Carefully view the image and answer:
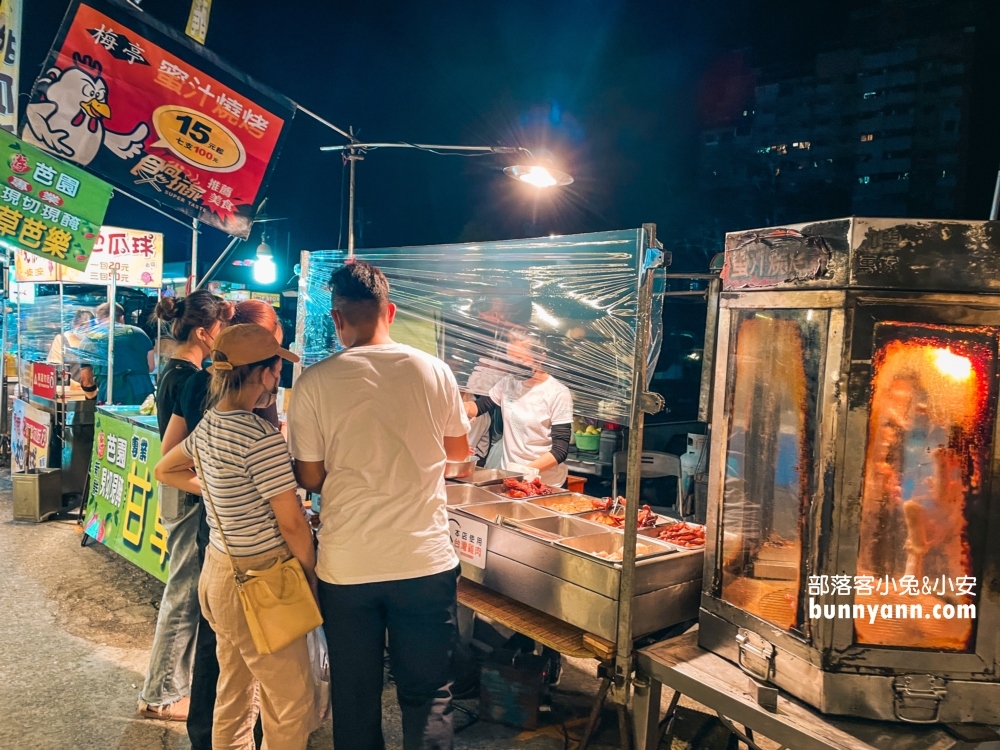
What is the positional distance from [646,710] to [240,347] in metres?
2.23

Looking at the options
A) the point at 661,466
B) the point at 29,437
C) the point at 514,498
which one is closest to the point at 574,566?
the point at 514,498

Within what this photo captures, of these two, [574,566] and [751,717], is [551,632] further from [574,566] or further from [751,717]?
[751,717]

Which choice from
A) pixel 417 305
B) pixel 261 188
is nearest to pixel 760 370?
pixel 417 305

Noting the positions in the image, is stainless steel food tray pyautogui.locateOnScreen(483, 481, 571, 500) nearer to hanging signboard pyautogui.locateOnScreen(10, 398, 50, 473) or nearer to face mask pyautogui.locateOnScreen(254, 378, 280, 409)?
face mask pyautogui.locateOnScreen(254, 378, 280, 409)

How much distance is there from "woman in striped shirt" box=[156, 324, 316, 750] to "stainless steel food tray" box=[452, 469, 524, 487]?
1678mm

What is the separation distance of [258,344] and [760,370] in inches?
78.1

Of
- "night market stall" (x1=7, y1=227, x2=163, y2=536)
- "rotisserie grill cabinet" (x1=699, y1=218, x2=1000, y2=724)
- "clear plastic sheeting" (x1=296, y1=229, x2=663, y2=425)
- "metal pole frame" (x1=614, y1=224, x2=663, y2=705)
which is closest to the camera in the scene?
"rotisserie grill cabinet" (x1=699, y1=218, x2=1000, y2=724)

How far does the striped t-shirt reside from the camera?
7.98 feet

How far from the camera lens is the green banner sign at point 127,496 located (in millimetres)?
5168

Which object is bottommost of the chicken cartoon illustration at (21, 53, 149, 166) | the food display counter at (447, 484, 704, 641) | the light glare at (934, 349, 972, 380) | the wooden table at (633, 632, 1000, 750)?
the wooden table at (633, 632, 1000, 750)

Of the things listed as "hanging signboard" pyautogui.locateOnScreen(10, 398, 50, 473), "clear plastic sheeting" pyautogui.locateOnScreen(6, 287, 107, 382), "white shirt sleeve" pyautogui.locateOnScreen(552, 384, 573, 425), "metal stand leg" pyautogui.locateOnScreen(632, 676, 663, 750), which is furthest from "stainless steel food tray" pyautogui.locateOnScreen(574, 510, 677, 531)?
"clear plastic sheeting" pyautogui.locateOnScreen(6, 287, 107, 382)

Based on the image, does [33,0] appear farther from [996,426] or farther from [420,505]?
[996,426]

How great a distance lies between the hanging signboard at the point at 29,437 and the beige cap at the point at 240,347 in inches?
257

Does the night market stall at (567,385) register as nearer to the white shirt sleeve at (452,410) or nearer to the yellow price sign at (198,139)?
the white shirt sleeve at (452,410)
